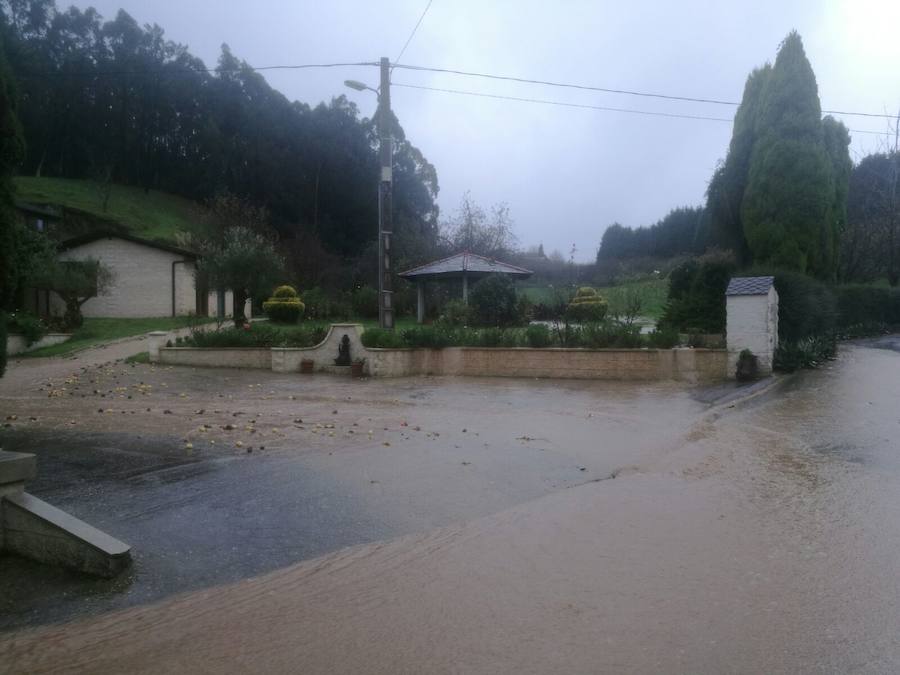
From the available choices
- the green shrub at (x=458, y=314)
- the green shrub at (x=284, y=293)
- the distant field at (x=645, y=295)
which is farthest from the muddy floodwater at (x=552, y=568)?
the green shrub at (x=284, y=293)

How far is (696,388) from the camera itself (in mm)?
13508

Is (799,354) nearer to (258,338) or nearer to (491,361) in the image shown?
(491,361)

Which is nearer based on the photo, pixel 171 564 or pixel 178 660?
pixel 178 660

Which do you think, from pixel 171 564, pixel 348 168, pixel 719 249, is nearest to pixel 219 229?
pixel 348 168

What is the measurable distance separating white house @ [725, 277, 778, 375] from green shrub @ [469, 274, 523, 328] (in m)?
10.5

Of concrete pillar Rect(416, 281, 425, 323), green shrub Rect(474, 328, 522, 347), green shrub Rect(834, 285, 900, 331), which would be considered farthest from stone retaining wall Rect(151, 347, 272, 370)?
green shrub Rect(834, 285, 900, 331)

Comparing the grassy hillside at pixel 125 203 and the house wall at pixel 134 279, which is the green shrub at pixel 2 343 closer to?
the house wall at pixel 134 279

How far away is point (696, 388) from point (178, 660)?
1147cm

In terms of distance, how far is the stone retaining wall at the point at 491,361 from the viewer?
47.5ft

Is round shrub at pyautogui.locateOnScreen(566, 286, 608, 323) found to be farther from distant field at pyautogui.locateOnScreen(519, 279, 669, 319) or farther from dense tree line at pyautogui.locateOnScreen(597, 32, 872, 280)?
dense tree line at pyautogui.locateOnScreen(597, 32, 872, 280)

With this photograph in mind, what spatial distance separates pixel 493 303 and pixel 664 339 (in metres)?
A: 9.95

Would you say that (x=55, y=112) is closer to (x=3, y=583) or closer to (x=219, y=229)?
(x=219, y=229)

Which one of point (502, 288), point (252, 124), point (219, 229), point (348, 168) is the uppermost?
point (252, 124)

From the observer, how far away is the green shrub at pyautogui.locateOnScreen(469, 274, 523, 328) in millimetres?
24203
